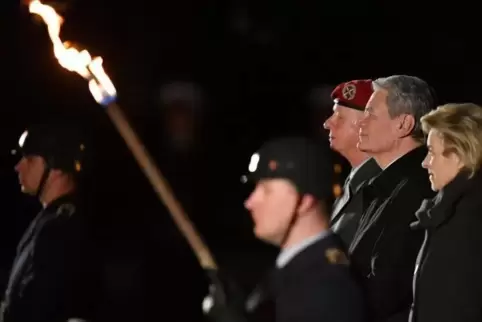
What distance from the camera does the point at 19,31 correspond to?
14.9m

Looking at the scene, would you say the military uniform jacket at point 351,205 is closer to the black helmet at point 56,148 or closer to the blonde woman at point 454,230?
the blonde woman at point 454,230

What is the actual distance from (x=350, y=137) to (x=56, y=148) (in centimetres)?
167

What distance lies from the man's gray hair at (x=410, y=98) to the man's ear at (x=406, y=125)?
2 cm

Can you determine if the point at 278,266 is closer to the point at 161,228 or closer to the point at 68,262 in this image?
the point at 68,262

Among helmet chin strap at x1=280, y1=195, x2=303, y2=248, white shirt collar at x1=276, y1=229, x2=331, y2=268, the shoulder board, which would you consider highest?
helmet chin strap at x1=280, y1=195, x2=303, y2=248

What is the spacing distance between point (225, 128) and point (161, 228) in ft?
8.48

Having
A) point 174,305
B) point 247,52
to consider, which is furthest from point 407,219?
point 247,52

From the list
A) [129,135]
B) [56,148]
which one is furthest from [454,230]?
[56,148]

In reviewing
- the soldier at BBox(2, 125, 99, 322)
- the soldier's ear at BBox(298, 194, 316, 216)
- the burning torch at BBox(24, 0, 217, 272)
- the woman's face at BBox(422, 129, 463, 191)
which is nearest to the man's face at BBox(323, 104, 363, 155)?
the woman's face at BBox(422, 129, 463, 191)

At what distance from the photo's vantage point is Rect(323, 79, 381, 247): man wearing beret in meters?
6.11

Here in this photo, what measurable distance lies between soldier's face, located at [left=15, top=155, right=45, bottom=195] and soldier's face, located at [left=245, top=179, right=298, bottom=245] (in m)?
2.54

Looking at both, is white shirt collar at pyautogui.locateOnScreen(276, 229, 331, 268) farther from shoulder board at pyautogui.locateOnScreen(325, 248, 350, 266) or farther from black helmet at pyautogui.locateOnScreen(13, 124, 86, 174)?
black helmet at pyautogui.locateOnScreen(13, 124, 86, 174)

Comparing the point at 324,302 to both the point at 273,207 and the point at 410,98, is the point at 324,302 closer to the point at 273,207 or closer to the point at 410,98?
the point at 273,207

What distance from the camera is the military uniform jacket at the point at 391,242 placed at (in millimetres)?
5500
